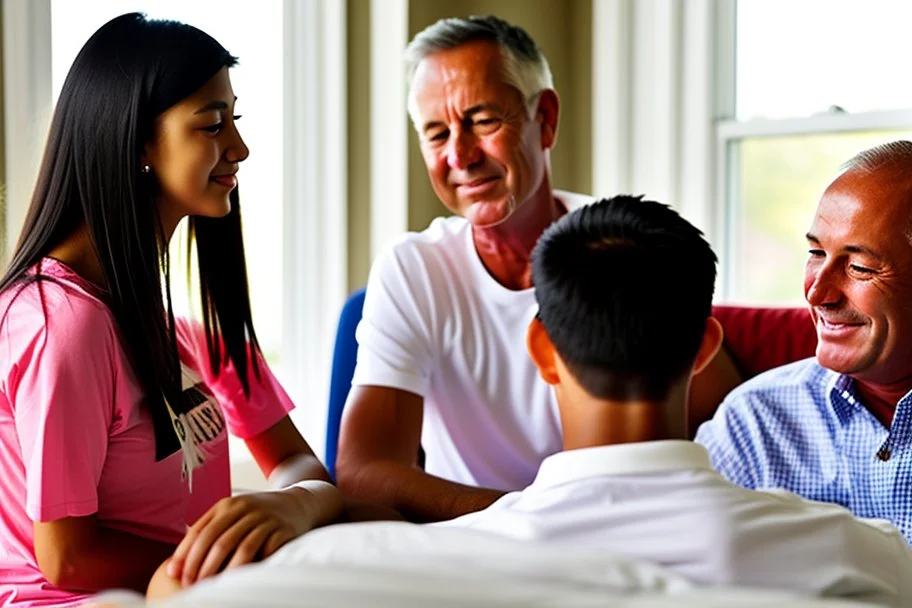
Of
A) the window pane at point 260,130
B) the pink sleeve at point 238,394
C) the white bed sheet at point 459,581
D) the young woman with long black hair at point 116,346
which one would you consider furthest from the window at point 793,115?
the white bed sheet at point 459,581

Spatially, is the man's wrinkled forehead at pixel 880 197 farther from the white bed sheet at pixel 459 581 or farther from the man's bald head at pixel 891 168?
the white bed sheet at pixel 459 581

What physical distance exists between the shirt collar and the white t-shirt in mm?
946

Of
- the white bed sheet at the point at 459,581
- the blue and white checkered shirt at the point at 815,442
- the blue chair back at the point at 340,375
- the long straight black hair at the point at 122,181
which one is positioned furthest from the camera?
the blue chair back at the point at 340,375

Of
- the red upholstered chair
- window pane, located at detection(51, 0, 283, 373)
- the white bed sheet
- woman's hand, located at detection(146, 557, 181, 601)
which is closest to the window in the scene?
the red upholstered chair

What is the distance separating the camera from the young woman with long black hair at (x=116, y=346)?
4.52 feet

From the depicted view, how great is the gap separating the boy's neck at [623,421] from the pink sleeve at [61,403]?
1.95 feet

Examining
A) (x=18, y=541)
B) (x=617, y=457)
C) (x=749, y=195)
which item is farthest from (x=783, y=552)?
(x=749, y=195)

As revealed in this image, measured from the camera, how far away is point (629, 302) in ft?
3.84

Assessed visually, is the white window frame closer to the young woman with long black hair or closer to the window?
the window

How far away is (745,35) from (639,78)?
0.30 meters

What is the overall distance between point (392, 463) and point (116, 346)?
63 centimetres

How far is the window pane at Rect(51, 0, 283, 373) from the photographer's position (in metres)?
2.86

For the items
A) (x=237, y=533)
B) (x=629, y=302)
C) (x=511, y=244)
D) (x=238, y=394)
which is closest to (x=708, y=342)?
(x=629, y=302)

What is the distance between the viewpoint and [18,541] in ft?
4.82
